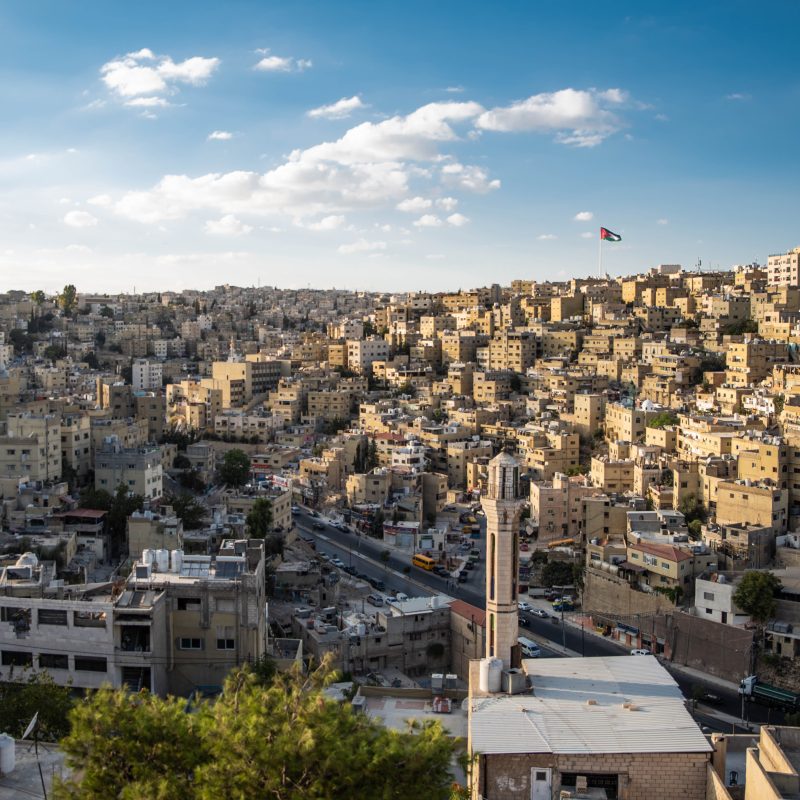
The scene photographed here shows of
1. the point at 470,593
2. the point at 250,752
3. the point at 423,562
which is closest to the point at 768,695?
the point at 470,593

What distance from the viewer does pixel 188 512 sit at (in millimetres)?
21547

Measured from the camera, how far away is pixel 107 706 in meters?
6.46

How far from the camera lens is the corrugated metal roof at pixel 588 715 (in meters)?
7.97

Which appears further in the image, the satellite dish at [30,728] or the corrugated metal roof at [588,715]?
the satellite dish at [30,728]

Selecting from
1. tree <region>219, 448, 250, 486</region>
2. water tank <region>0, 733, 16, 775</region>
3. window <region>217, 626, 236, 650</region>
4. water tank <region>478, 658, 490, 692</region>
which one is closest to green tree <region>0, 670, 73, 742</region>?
water tank <region>0, 733, 16, 775</region>

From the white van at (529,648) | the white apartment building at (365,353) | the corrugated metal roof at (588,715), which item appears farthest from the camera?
the white apartment building at (365,353)

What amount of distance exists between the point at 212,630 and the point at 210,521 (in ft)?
31.6

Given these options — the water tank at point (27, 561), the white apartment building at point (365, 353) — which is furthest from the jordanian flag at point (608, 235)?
the water tank at point (27, 561)

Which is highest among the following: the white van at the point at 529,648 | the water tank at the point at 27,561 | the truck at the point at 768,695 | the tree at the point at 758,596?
the water tank at the point at 27,561

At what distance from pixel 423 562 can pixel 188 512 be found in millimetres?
5474

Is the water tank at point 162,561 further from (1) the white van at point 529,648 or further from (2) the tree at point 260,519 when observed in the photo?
(2) the tree at point 260,519

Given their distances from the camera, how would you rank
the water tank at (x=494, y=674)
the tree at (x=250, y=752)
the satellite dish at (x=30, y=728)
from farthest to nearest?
the water tank at (x=494, y=674)
the satellite dish at (x=30, y=728)
the tree at (x=250, y=752)

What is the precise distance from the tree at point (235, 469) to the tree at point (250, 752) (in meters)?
22.3

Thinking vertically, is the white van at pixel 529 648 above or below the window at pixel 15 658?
below
